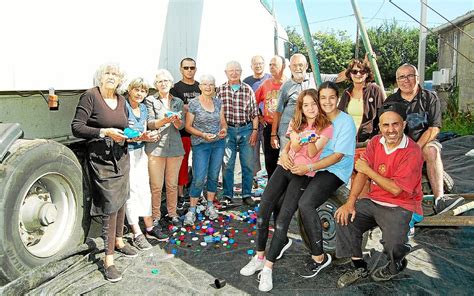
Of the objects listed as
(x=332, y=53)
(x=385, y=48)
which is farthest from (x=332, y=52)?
(x=385, y=48)

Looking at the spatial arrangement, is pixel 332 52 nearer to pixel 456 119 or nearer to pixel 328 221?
pixel 456 119

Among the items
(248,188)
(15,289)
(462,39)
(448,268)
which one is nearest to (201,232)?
(248,188)

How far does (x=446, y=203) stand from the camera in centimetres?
434

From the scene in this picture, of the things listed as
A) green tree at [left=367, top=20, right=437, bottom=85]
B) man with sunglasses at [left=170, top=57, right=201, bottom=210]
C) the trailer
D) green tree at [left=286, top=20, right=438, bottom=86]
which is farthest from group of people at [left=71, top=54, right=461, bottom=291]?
green tree at [left=367, top=20, right=437, bottom=85]

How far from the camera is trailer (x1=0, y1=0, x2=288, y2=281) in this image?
3.33 meters

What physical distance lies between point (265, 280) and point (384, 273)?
100cm

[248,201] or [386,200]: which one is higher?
[386,200]

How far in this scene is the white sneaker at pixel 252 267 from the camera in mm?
3836

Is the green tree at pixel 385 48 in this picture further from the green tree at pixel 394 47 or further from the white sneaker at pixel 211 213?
the white sneaker at pixel 211 213

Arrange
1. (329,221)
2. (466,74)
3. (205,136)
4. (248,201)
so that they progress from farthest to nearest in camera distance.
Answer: (466,74) < (248,201) < (205,136) < (329,221)

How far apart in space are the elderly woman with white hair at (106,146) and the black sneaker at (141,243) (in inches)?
21.5

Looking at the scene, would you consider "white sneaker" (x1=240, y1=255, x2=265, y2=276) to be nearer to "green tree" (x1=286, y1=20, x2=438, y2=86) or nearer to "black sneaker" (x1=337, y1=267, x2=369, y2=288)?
"black sneaker" (x1=337, y1=267, x2=369, y2=288)

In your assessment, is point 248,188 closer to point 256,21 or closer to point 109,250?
point 109,250

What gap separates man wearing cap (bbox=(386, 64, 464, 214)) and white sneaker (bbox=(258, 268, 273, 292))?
1947 millimetres
